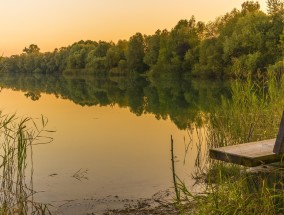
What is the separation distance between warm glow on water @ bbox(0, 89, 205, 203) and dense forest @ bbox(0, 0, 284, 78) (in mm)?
4028

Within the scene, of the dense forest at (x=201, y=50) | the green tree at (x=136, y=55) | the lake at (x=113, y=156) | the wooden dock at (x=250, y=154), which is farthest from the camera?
the green tree at (x=136, y=55)

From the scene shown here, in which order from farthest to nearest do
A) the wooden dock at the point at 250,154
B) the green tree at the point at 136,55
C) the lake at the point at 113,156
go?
the green tree at the point at 136,55
the lake at the point at 113,156
the wooden dock at the point at 250,154

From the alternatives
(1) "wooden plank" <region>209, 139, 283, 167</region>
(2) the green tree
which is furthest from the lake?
(2) the green tree

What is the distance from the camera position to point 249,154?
3762mm

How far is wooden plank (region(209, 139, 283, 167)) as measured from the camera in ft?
12.1

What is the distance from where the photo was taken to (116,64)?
87.7 m

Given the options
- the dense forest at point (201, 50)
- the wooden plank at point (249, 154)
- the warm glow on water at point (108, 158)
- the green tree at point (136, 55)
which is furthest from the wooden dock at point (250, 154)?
the green tree at point (136, 55)

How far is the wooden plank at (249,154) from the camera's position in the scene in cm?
367

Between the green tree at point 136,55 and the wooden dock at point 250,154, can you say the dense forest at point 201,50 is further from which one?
the wooden dock at point 250,154

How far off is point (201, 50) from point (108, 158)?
46687 mm

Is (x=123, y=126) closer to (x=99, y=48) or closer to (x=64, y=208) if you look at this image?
(x=64, y=208)

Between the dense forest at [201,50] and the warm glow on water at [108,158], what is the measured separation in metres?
4.03

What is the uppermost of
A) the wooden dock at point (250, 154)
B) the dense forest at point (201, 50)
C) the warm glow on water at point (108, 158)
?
the dense forest at point (201, 50)

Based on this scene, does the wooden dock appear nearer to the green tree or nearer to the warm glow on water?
the warm glow on water
